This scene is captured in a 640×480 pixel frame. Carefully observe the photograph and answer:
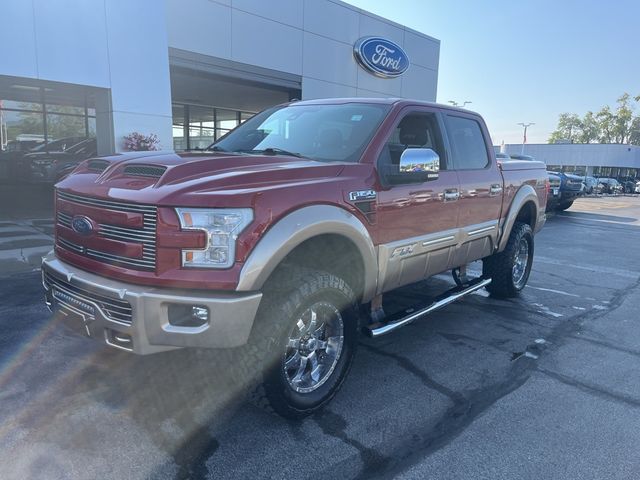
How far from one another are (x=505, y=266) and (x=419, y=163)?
271cm

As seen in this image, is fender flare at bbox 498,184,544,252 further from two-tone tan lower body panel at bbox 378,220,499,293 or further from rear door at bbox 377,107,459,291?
rear door at bbox 377,107,459,291

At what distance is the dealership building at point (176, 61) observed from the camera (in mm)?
10125

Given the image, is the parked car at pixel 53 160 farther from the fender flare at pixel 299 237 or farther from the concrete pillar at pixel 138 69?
the fender flare at pixel 299 237

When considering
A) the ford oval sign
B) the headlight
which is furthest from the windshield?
the ford oval sign

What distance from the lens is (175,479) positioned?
2.50m

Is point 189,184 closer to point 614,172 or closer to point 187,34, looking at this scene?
point 187,34

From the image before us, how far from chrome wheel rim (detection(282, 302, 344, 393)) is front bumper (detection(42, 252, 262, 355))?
48 centimetres

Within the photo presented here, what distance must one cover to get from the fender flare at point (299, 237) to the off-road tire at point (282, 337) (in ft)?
0.67

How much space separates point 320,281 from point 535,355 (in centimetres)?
241

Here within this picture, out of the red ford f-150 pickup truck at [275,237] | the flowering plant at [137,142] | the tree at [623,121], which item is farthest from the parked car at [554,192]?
the tree at [623,121]

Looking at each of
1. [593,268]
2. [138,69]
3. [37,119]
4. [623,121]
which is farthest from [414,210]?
[623,121]

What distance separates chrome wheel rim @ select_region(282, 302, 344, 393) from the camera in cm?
313

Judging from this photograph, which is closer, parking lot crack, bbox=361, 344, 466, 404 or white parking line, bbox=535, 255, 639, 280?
parking lot crack, bbox=361, 344, 466, 404

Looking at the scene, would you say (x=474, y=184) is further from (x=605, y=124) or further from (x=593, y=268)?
(x=605, y=124)
